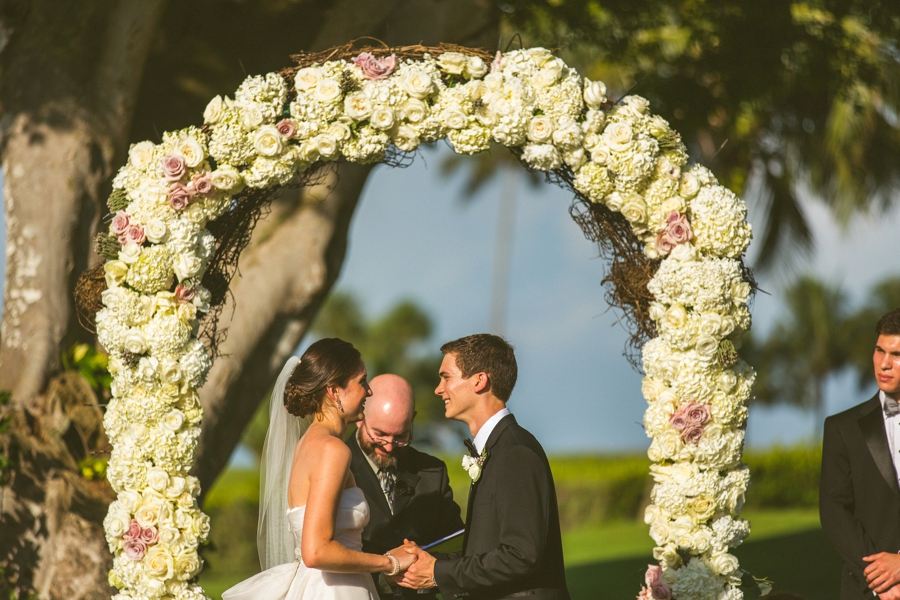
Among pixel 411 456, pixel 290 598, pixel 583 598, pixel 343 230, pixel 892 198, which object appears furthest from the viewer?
pixel 892 198

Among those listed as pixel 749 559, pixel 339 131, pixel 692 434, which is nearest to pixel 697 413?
pixel 692 434

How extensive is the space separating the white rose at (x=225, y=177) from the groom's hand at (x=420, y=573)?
2.03 meters

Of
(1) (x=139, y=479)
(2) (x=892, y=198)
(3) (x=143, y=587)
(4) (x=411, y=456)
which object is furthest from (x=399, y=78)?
(2) (x=892, y=198)

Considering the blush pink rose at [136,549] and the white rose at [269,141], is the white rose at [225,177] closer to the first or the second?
the white rose at [269,141]

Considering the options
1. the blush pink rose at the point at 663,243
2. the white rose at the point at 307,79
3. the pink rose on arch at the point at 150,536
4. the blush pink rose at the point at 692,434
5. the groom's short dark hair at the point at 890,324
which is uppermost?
the white rose at the point at 307,79

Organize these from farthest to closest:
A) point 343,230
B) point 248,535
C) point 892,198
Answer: point 892,198 < point 248,535 < point 343,230

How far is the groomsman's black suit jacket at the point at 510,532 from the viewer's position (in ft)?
12.1

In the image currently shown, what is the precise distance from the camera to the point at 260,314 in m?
7.59

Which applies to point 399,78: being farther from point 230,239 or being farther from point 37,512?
point 37,512

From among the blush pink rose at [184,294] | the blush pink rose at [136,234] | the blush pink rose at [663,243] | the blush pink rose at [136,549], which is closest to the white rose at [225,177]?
the blush pink rose at [136,234]

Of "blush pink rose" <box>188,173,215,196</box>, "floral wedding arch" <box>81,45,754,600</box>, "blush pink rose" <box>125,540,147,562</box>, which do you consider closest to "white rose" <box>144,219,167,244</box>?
"floral wedding arch" <box>81,45,754,600</box>

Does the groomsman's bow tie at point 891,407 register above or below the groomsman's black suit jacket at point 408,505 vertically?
above

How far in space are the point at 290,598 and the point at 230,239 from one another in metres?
2.00

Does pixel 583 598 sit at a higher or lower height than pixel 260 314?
lower
